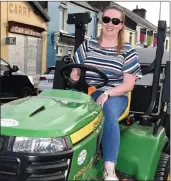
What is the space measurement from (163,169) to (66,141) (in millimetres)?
1190

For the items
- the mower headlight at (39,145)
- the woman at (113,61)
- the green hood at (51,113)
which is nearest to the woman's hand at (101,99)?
the woman at (113,61)

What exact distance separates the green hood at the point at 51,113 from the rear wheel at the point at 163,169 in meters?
0.82

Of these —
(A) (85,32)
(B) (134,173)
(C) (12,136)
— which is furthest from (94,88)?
(A) (85,32)

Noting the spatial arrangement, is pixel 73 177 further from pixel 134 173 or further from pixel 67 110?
pixel 134 173

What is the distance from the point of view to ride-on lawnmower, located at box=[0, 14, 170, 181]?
1.58 meters

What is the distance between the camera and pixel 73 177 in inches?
69.3

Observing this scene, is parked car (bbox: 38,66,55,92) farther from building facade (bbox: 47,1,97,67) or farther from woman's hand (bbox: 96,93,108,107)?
woman's hand (bbox: 96,93,108,107)

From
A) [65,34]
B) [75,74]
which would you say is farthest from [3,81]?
[65,34]

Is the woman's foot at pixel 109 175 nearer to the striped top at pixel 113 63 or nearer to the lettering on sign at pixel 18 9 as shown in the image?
the striped top at pixel 113 63

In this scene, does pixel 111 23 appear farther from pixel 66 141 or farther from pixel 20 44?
pixel 66 141

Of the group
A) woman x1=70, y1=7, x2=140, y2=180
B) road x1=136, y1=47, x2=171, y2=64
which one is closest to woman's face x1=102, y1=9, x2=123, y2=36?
woman x1=70, y1=7, x2=140, y2=180

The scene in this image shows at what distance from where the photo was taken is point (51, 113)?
1.78 metres

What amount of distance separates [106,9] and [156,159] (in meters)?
1.12

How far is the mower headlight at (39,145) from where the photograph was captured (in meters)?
1.58
